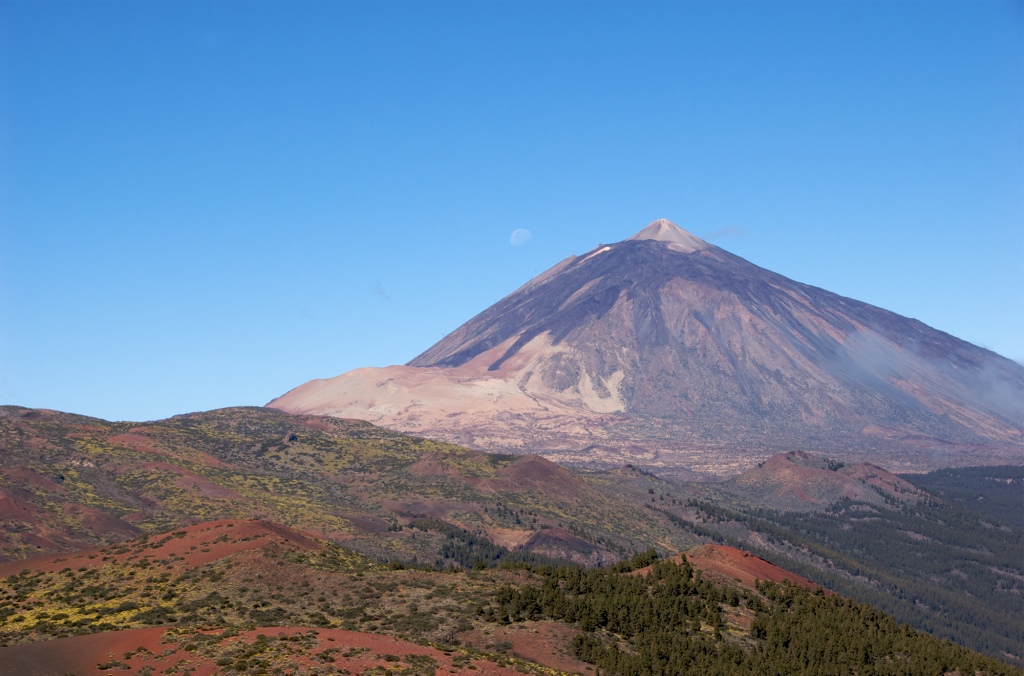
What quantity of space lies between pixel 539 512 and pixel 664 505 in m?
36.6

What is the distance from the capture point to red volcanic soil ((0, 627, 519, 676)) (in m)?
45.3

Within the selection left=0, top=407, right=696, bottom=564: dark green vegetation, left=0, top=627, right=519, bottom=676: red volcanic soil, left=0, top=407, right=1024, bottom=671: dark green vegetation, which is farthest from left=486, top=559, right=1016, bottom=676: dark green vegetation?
left=0, top=407, right=696, bottom=564: dark green vegetation

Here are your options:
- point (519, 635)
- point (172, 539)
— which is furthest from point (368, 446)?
point (519, 635)

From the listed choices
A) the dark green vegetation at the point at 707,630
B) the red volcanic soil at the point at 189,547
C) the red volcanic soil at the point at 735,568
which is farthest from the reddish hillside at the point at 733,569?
the red volcanic soil at the point at 189,547

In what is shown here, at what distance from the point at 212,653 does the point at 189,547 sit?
2090 centimetres

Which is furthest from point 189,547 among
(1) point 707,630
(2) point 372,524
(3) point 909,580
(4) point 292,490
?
(3) point 909,580

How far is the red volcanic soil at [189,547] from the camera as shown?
213ft

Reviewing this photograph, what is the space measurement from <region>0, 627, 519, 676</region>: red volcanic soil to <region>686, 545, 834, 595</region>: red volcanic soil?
25300 millimetres

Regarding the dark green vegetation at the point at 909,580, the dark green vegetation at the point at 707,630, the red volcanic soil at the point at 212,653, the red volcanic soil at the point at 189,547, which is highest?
the red volcanic soil at the point at 189,547

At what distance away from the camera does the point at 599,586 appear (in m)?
63.6

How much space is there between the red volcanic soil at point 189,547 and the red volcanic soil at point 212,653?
610 inches

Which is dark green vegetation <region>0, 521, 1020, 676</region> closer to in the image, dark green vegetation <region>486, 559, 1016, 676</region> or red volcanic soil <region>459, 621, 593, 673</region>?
dark green vegetation <region>486, 559, 1016, 676</region>

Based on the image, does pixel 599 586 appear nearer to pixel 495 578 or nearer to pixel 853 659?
pixel 495 578

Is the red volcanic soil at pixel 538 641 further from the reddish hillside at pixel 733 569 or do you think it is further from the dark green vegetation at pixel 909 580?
the dark green vegetation at pixel 909 580
